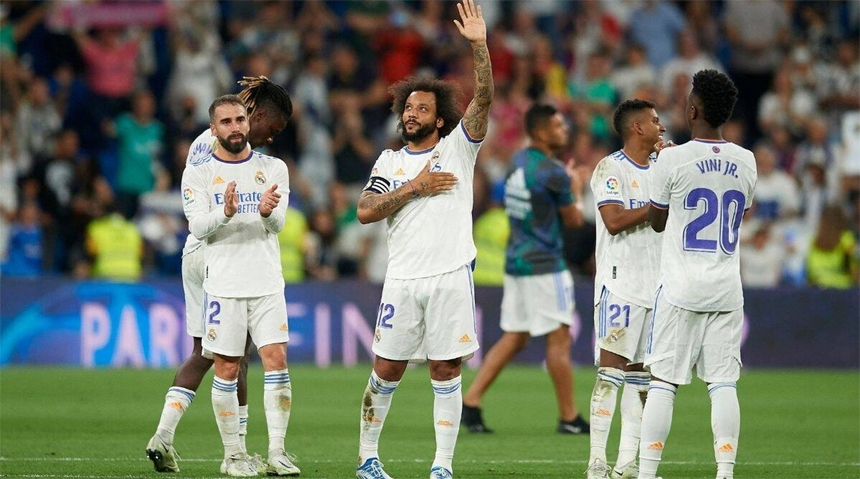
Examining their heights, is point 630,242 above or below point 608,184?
below

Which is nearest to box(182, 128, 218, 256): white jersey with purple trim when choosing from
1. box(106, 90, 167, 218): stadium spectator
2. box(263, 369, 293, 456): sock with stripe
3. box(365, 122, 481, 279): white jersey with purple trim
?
box(263, 369, 293, 456): sock with stripe

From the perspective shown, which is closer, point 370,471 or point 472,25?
point 472,25

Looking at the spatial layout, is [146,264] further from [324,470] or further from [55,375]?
[324,470]

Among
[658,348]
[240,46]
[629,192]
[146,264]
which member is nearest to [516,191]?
[629,192]

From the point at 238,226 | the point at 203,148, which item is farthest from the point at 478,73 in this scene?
the point at 203,148

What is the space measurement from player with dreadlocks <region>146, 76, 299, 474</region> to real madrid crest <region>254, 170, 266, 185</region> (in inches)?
13.2

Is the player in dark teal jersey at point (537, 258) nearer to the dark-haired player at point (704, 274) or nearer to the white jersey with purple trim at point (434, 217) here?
the white jersey with purple trim at point (434, 217)

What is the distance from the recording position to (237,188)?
9.13 metres

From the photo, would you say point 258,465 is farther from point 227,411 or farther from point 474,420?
point 474,420

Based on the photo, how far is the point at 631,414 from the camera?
8969 mm

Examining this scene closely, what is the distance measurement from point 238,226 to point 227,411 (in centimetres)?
A: 123

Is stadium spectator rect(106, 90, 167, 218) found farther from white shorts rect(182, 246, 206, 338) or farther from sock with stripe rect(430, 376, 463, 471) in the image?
sock with stripe rect(430, 376, 463, 471)

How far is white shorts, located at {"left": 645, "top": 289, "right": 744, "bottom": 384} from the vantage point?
26.1 ft

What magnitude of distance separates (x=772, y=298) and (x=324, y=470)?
1018 centimetres
